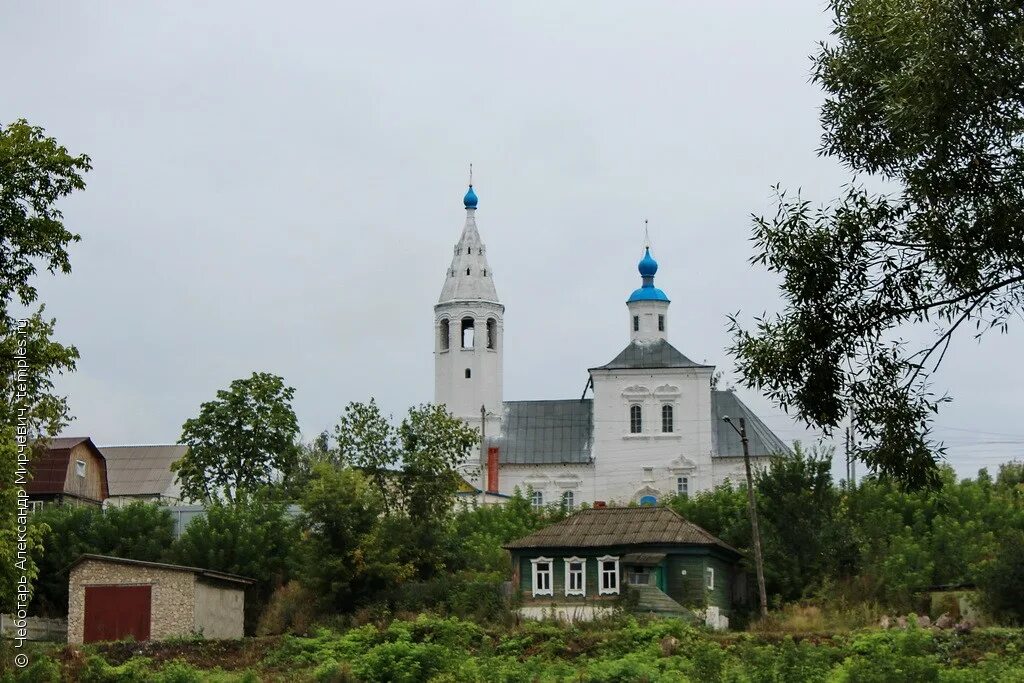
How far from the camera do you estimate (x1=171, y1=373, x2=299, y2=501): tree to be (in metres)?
52.8

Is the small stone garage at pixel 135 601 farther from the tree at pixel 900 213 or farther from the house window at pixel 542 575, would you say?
the tree at pixel 900 213

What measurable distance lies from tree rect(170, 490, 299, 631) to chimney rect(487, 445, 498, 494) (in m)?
25.4

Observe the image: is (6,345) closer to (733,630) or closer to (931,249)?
(931,249)

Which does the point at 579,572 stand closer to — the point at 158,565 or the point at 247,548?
the point at 247,548

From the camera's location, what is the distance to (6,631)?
31.5m

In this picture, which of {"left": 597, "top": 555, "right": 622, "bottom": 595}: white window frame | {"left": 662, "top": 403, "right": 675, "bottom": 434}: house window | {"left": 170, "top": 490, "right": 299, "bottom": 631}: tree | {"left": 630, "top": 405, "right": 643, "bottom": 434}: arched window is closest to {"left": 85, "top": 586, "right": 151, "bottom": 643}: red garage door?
{"left": 170, "top": 490, "right": 299, "bottom": 631}: tree

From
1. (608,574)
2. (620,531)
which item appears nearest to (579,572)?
(608,574)

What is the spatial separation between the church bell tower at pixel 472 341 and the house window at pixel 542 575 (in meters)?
31.1

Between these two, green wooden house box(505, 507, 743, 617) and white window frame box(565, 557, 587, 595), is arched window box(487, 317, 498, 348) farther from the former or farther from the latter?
white window frame box(565, 557, 587, 595)

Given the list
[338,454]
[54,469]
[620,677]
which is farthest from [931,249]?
[54,469]

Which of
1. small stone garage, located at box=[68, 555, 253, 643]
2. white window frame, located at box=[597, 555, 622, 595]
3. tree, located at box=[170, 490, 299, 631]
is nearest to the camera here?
small stone garage, located at box=[68, 555, 253, 643]

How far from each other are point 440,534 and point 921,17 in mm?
29722

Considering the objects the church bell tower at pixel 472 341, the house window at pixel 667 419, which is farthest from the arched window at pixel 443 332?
the house window at pixel 667 419

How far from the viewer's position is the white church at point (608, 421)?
214ft
